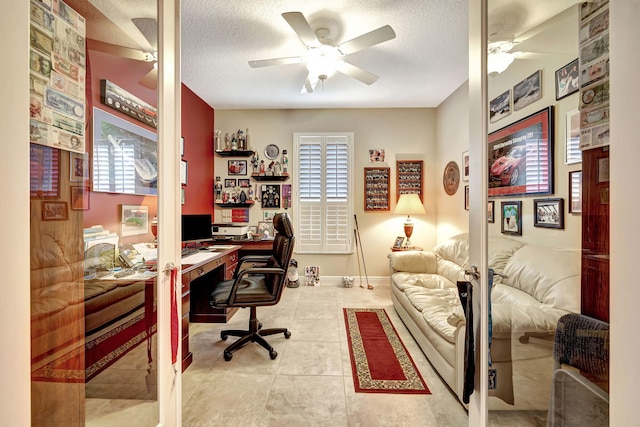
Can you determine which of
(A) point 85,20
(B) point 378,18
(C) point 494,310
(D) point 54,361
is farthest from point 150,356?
(B) point 378,18

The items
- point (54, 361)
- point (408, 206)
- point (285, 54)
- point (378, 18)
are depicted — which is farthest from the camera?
point (408, 206)

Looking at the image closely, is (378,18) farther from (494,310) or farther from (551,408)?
(551,408)

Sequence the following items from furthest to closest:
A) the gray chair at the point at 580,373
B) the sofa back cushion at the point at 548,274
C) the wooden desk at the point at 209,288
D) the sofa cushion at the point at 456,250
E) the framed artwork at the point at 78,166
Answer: the sofa cushion at the point at 456,250, the wooden desk at the point at 209,288, the sofa back cushion at the point at 548,274, the framed artwork at the point at 78,166, the gray chair at the point at 580,373

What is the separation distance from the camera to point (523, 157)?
125 cm

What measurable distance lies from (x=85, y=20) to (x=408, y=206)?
361 centimetres

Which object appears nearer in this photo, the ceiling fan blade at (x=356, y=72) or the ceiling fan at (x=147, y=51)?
the ceiling fan at (x=147, y=51)

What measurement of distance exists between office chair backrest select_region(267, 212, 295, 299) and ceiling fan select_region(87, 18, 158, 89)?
57.4 inches

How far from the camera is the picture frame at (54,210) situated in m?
0.77

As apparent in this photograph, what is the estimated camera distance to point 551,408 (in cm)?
98

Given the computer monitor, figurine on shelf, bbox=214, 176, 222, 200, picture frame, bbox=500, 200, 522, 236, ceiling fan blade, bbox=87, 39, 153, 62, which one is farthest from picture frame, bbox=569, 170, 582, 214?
figurine on shelf, bbox=214, 176, 222, 200

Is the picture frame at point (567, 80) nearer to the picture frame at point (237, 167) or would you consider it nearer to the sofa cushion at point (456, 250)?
the sofa cushion at point (456, 250)

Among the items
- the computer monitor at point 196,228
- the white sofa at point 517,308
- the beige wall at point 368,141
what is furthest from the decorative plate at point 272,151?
the white sofa at point 517,308

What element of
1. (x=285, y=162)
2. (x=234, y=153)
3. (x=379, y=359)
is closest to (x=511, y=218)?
(x=379, y=359)
